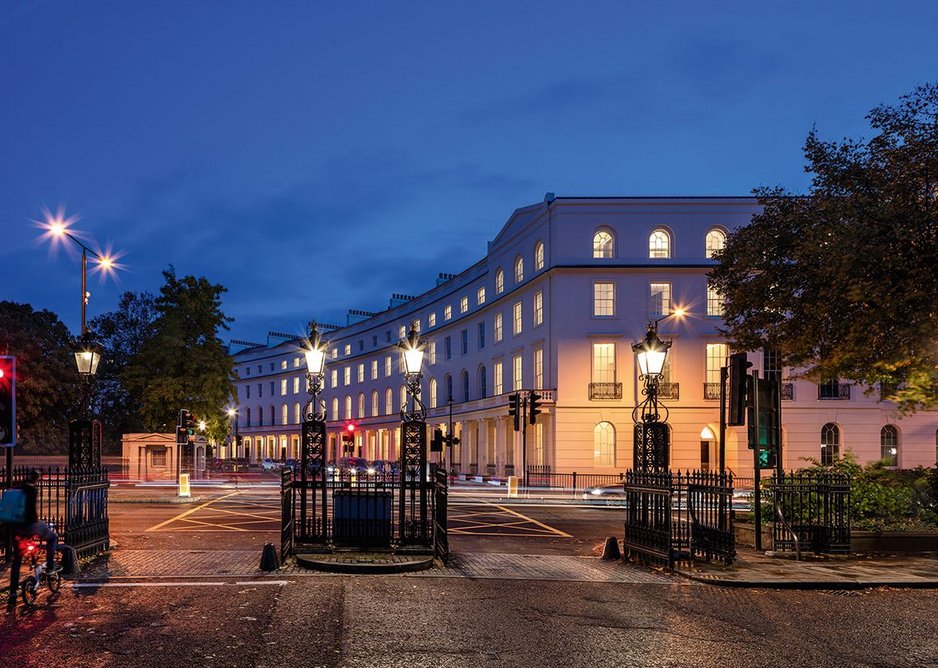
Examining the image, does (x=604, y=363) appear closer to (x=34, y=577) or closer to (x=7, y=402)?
(x=7, y=402)

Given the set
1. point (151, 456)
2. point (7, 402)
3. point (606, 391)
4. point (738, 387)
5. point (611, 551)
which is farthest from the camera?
point (606, 391)

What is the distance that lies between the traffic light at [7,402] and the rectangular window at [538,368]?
1532 inches

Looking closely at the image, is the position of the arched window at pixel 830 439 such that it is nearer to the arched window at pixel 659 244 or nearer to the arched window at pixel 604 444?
the arched window at pixel 604 444

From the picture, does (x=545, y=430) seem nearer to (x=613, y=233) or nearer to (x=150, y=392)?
(x=613, y=233)

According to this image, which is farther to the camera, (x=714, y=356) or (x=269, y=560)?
(x=714, y=356)

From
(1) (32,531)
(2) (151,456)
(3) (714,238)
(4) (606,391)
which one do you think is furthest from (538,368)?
(1) (32,531)

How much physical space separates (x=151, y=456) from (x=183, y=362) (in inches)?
357

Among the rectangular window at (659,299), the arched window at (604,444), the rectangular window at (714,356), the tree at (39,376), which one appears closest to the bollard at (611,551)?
the arched window at (604,444)

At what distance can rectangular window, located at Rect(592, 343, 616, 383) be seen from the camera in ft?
156

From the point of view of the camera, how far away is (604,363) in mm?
47562

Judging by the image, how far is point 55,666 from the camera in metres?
7.82

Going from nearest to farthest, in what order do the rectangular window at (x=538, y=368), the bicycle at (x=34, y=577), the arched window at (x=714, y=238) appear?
the bicycle at (x=34, y=577) < the arched window at (x=714, y=238) < the rectangular window at (x=538, y=368)

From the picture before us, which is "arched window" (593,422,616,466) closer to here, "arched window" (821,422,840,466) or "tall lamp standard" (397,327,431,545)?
"arched window" (821,422,840,466)

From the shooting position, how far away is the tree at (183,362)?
5206cm
